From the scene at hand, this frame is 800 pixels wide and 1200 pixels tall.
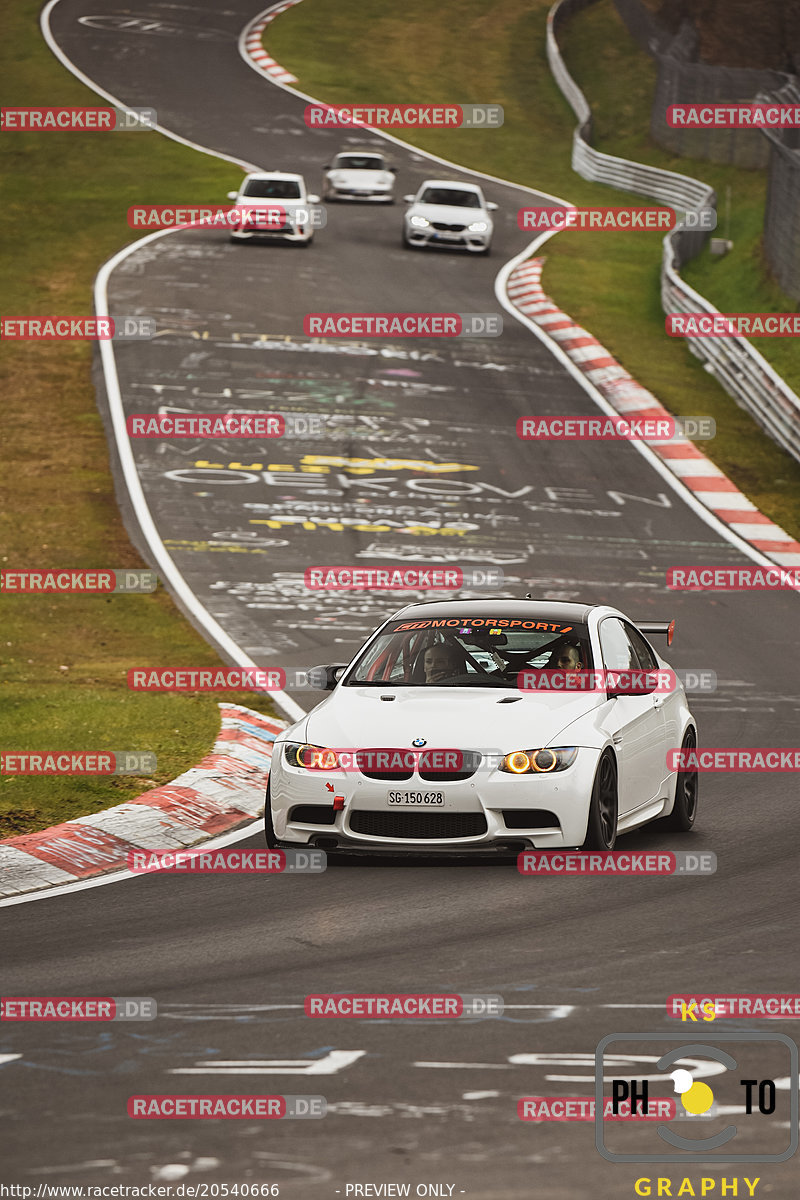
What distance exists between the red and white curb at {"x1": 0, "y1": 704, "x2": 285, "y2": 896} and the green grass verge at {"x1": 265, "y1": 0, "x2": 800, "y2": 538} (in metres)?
12.8

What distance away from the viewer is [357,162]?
4631 cm

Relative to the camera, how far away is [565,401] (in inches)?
1142

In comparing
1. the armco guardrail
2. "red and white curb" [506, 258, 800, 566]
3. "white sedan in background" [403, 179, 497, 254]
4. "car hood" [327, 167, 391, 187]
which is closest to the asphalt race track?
"red and white curb" [506, 258, 800, 566]

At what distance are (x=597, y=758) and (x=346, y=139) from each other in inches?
1865

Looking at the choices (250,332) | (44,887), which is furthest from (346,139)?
(44,887)

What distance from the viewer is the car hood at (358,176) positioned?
45562mm

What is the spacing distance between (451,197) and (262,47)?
1121 inches

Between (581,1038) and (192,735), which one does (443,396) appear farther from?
(581,1038)

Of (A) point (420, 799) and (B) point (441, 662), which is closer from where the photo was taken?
(A) point (420, 799)

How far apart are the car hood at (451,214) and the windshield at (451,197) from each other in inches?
14.4

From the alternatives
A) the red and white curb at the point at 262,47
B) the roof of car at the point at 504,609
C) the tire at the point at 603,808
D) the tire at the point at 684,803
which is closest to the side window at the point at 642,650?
the roof of car at the point at 504,609

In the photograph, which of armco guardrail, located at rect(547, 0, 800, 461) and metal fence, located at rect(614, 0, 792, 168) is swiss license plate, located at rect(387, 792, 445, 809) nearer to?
armco guardrail, located at rect(547, 0, 800, 461)

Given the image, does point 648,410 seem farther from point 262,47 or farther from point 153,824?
point 262,47

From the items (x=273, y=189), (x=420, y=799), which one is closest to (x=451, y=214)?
(x=273, y=189)
